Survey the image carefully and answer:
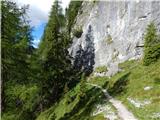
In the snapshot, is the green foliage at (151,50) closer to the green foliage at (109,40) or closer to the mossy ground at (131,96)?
the mossy ground at (131,96)

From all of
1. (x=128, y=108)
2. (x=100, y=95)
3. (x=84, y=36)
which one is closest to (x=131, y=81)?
(x=100, y=95)

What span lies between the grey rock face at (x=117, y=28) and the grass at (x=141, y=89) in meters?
13.4

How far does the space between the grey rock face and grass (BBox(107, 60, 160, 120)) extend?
13405mm

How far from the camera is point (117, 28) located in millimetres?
80000

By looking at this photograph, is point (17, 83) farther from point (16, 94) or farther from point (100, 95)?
point (100, 95)

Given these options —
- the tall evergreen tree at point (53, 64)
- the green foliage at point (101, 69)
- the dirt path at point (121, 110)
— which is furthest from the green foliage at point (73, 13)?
the dirt path at point (121, 110)

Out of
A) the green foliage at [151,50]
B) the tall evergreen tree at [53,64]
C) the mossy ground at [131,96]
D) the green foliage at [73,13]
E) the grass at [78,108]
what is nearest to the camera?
the mossy ground at [131,96]

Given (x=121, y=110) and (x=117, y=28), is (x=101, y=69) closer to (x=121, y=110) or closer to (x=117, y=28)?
(x=117, y=28)

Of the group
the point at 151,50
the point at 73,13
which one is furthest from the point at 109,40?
the point at 73,13

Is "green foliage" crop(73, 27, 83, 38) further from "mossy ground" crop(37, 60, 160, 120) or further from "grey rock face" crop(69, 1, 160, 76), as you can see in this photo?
"mossy ground" crop(37, 60, 160, 120)

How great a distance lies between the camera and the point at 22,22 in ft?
76.1

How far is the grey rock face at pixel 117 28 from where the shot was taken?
2744 inches

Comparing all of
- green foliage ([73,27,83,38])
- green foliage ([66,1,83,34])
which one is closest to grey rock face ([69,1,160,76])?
green foliage ([73,27,83,38])

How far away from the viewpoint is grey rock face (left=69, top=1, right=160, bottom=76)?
69.7 metres
